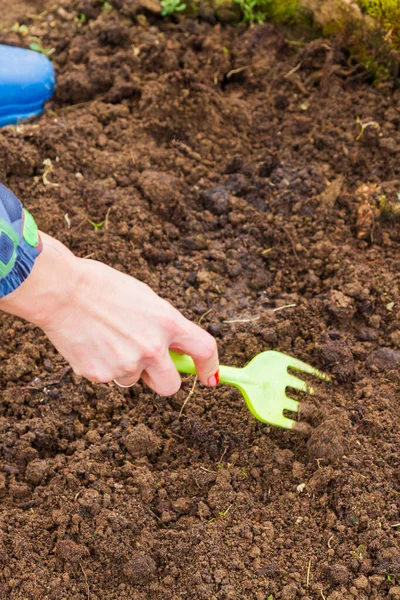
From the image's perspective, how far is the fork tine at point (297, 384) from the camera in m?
2.03

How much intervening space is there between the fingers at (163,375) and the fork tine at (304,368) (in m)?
0.50

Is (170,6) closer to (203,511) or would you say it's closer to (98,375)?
(98,375)

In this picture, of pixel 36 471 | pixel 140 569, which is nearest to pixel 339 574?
pixel 140 569

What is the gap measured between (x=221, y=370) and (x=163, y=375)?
311 millimetres

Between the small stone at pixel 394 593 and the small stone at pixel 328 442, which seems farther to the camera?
the small stone at pixel 328 442

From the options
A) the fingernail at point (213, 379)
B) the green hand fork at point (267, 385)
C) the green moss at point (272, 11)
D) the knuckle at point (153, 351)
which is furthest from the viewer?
the green moss at point (272, 11)

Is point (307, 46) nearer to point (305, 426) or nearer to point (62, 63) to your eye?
point (62, 63)

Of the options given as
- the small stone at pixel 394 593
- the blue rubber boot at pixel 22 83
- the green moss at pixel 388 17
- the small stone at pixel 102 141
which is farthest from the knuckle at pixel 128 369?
the green moss at pixel 388 17

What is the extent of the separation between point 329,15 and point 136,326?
79.7 inches

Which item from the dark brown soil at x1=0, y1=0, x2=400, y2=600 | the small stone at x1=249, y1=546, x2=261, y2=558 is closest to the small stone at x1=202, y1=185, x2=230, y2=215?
the dark brown soil at x1=0, y1=0, x2=400, y2=600

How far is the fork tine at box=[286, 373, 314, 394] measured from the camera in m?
2.03

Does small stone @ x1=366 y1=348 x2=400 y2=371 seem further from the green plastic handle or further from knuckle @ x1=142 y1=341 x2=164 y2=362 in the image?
knuckle @ x1=142 y1=341 x2=164 y2=362

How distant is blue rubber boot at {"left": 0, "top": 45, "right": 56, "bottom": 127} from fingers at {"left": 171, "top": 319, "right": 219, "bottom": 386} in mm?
1665

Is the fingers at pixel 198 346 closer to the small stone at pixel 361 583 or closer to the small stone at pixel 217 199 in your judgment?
the small stone at pixel 361 583
